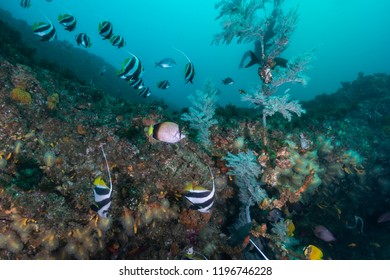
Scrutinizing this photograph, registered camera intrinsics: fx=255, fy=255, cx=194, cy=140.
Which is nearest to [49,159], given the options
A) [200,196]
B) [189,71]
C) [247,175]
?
[200,196]

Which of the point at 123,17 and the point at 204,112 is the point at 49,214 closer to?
the point at 204,112

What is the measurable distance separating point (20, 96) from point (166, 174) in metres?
2.73

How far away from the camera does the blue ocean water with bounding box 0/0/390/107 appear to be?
284ft

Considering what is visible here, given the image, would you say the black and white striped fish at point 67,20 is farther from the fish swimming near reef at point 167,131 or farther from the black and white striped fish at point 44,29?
the fish swimming near reef at point 167,131

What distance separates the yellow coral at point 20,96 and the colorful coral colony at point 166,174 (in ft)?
0.07

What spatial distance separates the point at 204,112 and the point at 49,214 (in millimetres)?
3166

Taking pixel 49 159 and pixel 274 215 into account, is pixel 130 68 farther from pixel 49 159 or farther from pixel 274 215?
pixel 274 215

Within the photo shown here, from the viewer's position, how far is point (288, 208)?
5277mm

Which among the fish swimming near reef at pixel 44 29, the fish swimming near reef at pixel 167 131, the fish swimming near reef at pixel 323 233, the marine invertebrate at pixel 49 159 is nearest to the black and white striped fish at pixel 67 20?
the fish swimming near reef at pixel 44 29

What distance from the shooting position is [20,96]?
13.8 ft

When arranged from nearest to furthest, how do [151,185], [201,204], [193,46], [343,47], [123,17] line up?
[201,204] < [151,185] < [343,47] < [193,46] < [123,17]

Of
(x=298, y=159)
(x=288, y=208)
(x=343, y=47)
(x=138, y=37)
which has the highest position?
(x=298, y=159)

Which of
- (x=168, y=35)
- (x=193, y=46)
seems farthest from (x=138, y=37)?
(x=193, y=46)

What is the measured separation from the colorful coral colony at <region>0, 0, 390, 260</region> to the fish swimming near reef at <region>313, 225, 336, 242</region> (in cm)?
6
